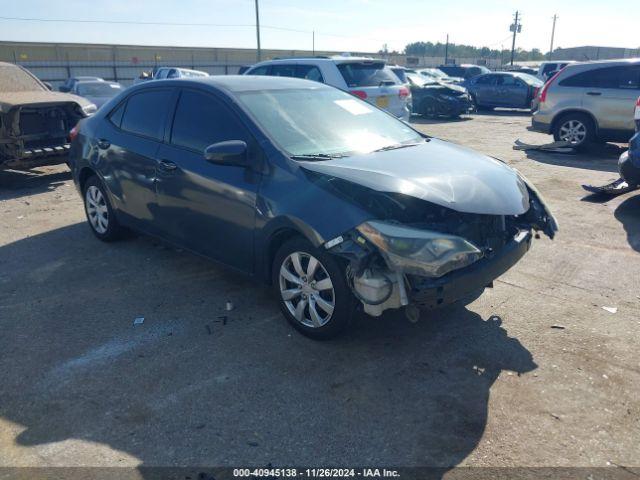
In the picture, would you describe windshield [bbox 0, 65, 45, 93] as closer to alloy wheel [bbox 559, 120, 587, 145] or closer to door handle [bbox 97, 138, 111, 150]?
door handle [bbox 97, 138, 111, 150]

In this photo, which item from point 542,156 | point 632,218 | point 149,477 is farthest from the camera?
point 542,156

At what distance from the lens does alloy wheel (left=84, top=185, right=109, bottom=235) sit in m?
5.97

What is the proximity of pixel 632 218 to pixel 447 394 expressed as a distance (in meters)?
4.72

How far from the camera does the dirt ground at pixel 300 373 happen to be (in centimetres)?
288

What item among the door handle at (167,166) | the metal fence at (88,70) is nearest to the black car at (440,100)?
the door handle at (167,166)

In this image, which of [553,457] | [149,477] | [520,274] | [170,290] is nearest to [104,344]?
[170,290]

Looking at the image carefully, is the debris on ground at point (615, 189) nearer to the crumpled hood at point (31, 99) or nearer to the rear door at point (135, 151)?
the rear door at point (135, 151)

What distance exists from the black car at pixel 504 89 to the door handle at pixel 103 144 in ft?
60.4

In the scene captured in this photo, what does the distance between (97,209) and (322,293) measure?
343 cm

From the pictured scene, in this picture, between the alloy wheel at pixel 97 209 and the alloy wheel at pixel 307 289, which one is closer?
the alloy wheel at pixel 307 289

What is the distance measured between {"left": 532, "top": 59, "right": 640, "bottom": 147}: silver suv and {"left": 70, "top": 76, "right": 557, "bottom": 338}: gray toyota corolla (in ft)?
24.2

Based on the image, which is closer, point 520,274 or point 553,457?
point 553,457

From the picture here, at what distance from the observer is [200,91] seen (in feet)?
15.3

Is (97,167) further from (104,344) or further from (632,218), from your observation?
(632,218)
